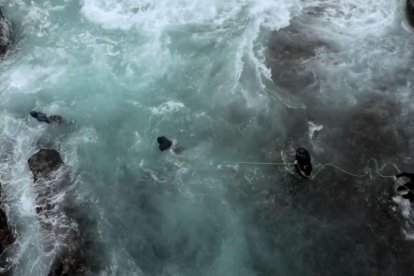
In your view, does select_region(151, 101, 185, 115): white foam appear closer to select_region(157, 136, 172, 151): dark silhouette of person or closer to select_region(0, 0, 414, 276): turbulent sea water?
select_region(0, 0, 414, 276): turbulent sea water

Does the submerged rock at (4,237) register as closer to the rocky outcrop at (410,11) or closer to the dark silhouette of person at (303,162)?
the dark silhouette of person at (303,162)

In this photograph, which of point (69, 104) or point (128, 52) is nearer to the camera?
point (69, 104)

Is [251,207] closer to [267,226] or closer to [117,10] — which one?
[267,226]

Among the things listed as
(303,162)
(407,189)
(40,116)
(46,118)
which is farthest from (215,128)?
(407,189)

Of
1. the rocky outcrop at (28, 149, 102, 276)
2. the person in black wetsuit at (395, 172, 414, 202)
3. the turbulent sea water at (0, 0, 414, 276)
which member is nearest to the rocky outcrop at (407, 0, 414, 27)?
the turbulent sea water at (0, 0, 414, 276)

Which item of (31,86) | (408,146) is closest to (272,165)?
(408,146)

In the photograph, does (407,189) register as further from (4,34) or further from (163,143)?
(4,34)
